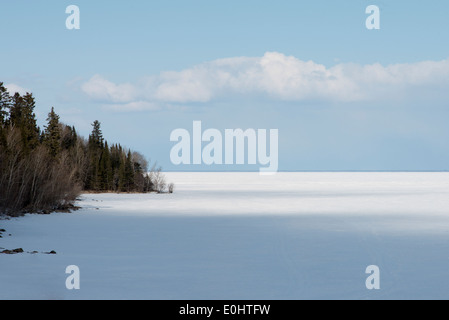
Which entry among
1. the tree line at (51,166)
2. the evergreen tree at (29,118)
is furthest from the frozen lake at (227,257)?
the evergreen tree at (29,118)

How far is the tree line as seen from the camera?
3014 centimetres

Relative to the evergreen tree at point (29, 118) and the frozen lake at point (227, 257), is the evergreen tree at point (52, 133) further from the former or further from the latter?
the frozen lake at point (227, 257)

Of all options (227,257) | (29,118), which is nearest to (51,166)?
(29,118)

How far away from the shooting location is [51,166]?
3541 centimetres

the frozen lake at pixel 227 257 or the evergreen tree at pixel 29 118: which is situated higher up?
the evergreen tree at pixel 29 118

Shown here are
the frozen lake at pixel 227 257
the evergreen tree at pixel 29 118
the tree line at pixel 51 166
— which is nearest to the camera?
the frozen lake at pixel 227 257

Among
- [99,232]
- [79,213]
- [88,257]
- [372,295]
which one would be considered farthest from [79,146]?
[372,295]

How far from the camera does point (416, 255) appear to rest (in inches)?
604

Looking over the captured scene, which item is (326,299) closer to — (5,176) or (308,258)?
(308,258)

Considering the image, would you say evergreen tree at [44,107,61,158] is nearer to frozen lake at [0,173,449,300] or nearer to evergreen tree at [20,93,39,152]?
evergreen tree at [20,93,39,152]

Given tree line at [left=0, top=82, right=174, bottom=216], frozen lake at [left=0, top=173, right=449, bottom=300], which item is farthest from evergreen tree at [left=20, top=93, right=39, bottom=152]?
frozen lake at [left=0, top=173, right=449, bottom=300]

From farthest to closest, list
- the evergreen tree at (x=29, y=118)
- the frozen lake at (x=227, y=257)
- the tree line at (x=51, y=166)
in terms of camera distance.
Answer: the evergreen tree at (x=29, y=118) < the tree line at (x=51, y=166) < the frozen lake at (x=227, y=257)

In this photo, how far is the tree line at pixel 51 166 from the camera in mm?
30141
